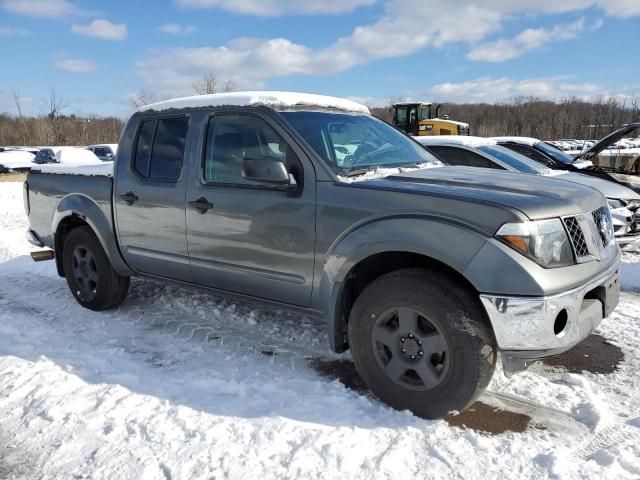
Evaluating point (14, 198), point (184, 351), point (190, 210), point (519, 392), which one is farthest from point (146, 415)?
A: point (14, 198)

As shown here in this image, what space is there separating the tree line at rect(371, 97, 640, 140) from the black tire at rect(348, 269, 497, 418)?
7040 cm

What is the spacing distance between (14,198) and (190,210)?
12179 mm

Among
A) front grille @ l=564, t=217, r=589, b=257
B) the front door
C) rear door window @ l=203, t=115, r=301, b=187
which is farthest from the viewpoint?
rear door window @ l=203, t=115, r=301, b=187

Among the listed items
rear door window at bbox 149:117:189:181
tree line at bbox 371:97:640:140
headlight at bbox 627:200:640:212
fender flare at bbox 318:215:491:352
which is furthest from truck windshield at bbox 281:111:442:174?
tree line at bbox 371:97:640:140

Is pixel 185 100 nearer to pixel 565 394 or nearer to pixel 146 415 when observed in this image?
pixel 146 415

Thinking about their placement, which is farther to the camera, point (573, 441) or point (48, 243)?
point (48, 243)

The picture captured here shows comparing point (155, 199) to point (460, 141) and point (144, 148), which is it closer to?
point (144, 148)

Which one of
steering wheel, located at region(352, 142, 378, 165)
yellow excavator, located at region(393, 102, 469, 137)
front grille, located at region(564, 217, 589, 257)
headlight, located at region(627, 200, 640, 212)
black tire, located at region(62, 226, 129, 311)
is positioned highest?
yellow excavator, located at region(393, 102, 469, 137)

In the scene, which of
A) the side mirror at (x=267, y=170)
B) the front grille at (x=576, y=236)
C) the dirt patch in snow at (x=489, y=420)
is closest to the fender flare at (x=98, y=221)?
the side mirror at (x=267, y=170)

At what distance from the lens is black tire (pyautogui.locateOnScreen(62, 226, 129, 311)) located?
4863 millimetres

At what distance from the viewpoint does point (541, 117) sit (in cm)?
9000

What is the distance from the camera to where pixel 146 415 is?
307 cm

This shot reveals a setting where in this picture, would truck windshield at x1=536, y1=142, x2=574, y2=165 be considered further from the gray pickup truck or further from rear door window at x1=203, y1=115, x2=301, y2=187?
rear door window at x1=203, y1=115, x2=301, y2=187

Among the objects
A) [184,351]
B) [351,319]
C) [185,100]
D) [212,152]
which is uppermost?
[185,100]
